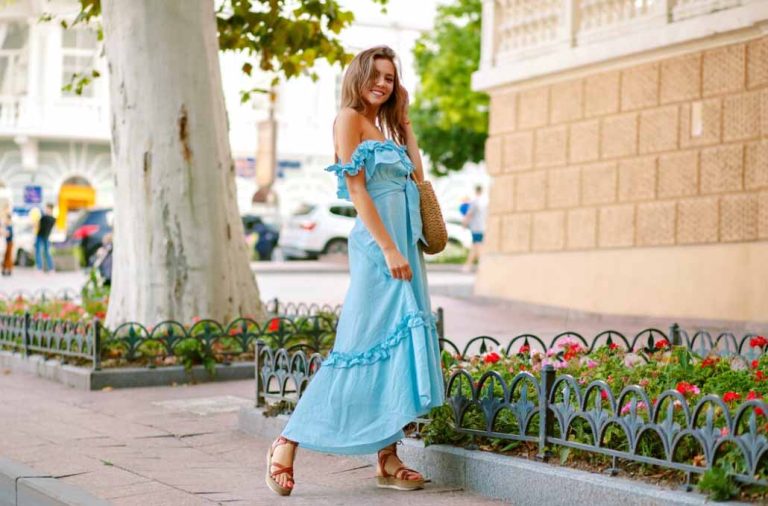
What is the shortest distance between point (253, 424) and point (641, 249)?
8144 millimetres

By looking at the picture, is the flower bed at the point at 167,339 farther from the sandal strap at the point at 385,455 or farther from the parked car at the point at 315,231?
the parked car at the point at 315,231

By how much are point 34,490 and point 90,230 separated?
1017 inches

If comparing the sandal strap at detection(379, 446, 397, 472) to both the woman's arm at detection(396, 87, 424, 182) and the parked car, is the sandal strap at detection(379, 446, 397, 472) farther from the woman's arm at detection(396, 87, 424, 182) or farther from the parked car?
the parked car

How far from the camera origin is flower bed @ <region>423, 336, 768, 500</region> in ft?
14.7

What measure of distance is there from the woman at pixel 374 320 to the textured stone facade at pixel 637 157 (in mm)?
8031

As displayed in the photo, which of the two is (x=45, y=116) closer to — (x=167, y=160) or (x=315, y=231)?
(x=315, y=231)

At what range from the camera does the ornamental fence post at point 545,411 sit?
17.3ft

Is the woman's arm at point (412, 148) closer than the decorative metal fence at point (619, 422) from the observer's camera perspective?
No

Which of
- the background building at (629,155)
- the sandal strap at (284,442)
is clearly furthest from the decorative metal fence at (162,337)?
the background building at (629,155)

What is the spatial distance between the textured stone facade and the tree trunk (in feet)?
18.4

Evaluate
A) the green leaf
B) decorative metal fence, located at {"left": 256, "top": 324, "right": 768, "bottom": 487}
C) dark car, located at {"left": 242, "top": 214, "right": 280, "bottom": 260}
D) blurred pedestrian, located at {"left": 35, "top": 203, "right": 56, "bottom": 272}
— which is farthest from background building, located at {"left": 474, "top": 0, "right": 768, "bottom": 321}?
dark car, located at {"left": 242, "top": 214, "right": 280, "bottom": 260}

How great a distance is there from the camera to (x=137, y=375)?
9602mm

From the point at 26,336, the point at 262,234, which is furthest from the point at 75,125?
the point at 26,336

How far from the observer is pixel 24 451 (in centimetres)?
679
